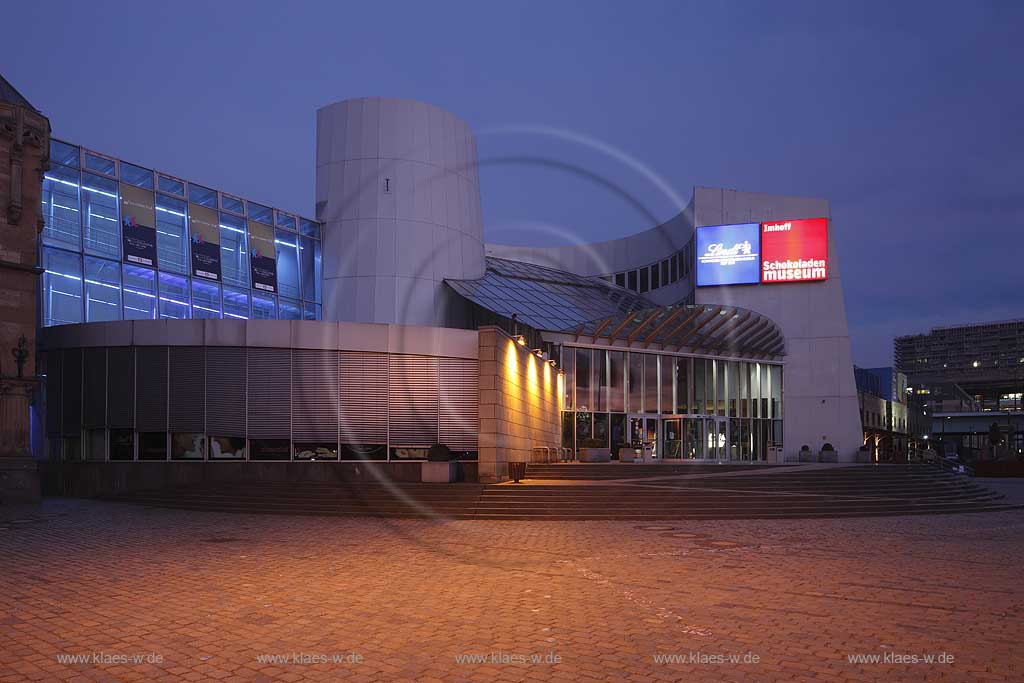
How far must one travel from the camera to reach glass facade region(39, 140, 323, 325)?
33656 millimetres

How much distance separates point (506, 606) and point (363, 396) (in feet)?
67.3

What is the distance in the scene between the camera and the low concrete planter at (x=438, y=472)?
26453mm

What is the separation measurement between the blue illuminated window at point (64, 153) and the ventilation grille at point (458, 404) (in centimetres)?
1763

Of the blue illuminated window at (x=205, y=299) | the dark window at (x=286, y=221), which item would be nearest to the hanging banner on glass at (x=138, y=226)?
the blue illuminated window at (x=205, y=299)

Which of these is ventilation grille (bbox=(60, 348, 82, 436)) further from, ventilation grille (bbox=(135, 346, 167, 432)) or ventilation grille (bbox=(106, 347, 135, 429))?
ventilation grille (bbox=(135, 346, 167, 432))

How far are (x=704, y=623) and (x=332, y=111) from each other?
41581mm

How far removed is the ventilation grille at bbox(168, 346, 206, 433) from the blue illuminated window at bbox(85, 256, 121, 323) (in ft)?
21.2

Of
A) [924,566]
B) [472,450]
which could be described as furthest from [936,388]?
[924,566]

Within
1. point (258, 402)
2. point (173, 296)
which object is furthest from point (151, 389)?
point (173, 296)

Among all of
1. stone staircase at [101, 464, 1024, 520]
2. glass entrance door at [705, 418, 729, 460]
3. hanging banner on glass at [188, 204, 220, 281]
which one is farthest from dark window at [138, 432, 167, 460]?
glass entrance door at [705, 418, 729, 460]

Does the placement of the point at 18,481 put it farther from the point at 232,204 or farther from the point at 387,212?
the point at 387,212

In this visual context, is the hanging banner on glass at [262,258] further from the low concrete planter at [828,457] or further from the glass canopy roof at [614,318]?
the low concrete planter at [828,457]

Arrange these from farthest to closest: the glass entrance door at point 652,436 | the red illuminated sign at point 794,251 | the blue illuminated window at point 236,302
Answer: the red illuminated sign at point 794,251, the glass entrance door at point 652,436, the blue illuminated window at point 236,302

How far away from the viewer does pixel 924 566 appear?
13.8 meters
